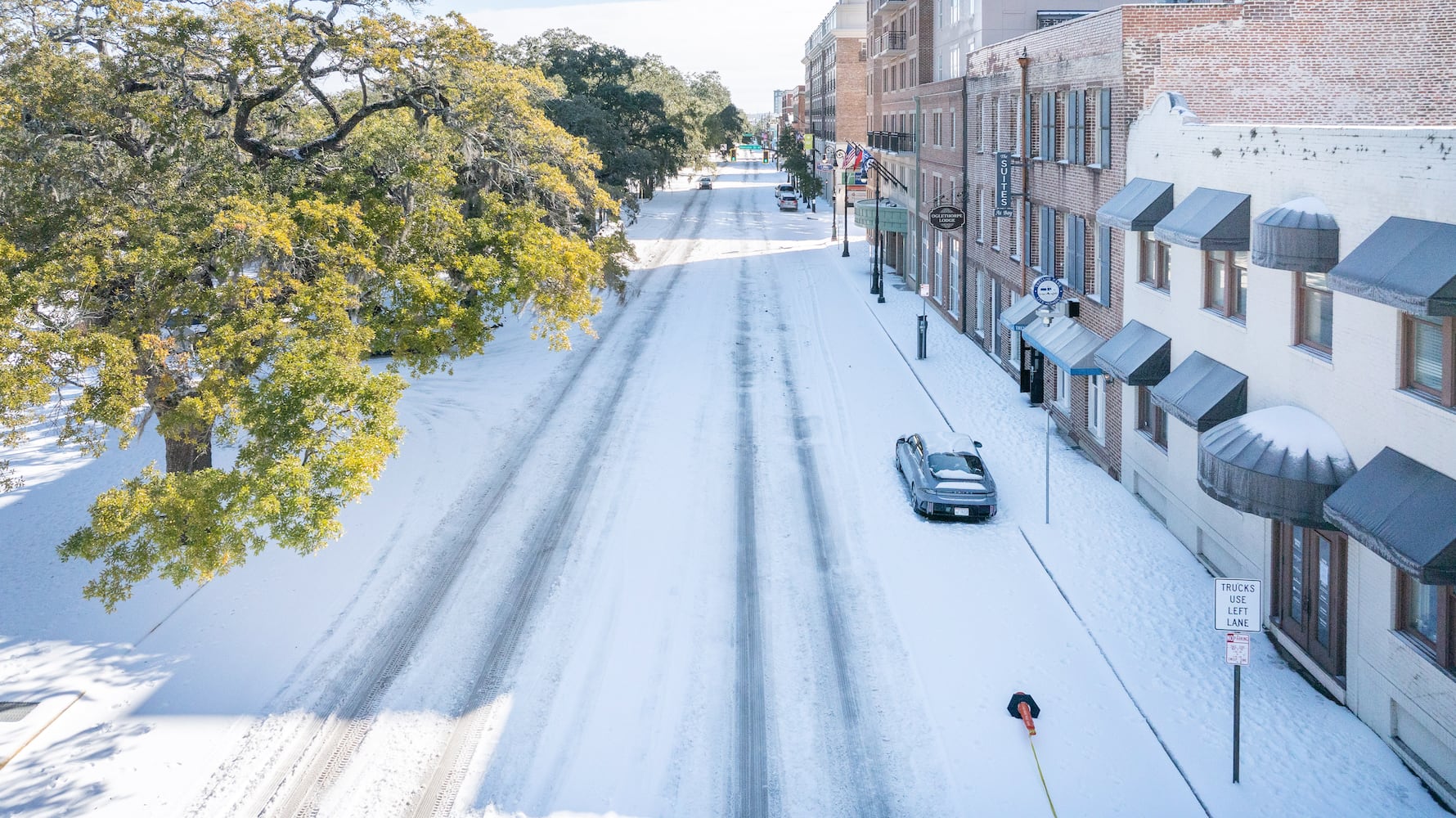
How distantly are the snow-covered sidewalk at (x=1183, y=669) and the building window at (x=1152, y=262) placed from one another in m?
4.26

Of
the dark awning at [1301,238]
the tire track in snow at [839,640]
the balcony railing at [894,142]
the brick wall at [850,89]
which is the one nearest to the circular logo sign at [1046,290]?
the tire track in snow at [839,640]

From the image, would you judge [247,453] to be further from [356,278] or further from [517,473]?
[517,473]

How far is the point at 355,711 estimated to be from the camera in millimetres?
15492

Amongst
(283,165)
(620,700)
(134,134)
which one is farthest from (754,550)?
(134,134)

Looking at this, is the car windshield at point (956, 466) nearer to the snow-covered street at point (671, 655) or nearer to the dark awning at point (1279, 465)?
the snow-covered street at point (671, 655)

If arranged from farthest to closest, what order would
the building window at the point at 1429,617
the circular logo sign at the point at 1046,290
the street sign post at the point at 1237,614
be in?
1. the circular logo sign at the point at 1046,290
2. the street sign post at the point at 1237,614
3. the building window at the point at 1429,617

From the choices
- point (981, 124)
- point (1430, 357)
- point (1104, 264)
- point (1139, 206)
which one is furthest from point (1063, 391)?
point (1430, 357)

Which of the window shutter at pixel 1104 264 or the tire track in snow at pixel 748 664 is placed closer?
→ the tire track in snow at pixel 748 664

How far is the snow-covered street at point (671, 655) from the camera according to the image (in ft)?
44.2

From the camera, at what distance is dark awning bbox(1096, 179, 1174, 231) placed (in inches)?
815

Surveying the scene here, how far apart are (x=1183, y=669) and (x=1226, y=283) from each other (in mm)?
6644

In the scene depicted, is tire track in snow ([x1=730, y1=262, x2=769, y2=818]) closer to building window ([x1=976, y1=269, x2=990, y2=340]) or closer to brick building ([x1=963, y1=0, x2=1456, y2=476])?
brick building ([x1=963, y1=0, x2=1456, y2=476])

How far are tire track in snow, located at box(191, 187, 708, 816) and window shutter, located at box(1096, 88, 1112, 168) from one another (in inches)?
580

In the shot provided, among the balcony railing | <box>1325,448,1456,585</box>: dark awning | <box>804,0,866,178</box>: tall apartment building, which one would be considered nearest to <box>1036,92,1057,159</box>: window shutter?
<box>1325,448,1456,585</box>: dark awning
